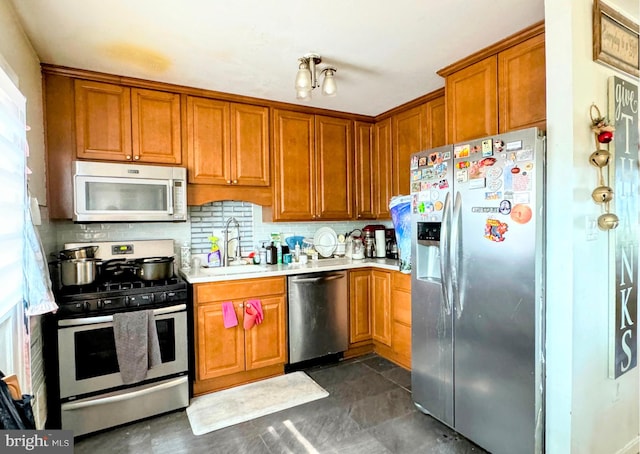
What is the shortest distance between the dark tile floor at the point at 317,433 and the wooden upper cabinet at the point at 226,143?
71.6 inches

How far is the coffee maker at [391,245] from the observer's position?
3531 millimetres

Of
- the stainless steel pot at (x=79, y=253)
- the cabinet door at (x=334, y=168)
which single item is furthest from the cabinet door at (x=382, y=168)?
the stainless steel pot at (x=79, y=253)

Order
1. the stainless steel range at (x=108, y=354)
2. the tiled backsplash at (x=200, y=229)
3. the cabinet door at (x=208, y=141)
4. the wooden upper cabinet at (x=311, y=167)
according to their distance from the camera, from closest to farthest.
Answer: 1. the stainless steel range at (x=108, y=354)
2. the tiled backsplash at (x=200, y=229)
3. the cabinet door at (x=208, y=141)
4. the wooden upper cabinet at (x=311, y=167)

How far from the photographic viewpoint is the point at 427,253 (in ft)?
7.29

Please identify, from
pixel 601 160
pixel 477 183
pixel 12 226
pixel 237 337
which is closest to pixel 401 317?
pixel 237 337

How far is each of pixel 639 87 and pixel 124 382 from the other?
11.6ft

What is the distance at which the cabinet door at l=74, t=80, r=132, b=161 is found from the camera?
241 cm

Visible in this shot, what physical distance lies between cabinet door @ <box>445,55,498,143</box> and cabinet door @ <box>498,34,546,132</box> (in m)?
→ 0.05

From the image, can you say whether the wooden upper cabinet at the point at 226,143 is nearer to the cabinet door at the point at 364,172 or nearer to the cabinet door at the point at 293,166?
the cabinet door at the point at 293,166

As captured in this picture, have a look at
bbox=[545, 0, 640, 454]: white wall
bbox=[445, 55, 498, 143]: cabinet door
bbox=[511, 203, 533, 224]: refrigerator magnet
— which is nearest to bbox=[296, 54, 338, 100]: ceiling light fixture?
bbox=[445, 55, 498, 143]: cabinet door

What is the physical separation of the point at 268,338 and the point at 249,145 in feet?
5.52

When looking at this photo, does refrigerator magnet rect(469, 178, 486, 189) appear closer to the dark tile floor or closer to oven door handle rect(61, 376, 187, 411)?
the dark tile floor

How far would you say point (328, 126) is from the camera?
11.1 ft

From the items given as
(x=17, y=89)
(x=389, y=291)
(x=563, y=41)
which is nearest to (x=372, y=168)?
(x=389, y=291)
